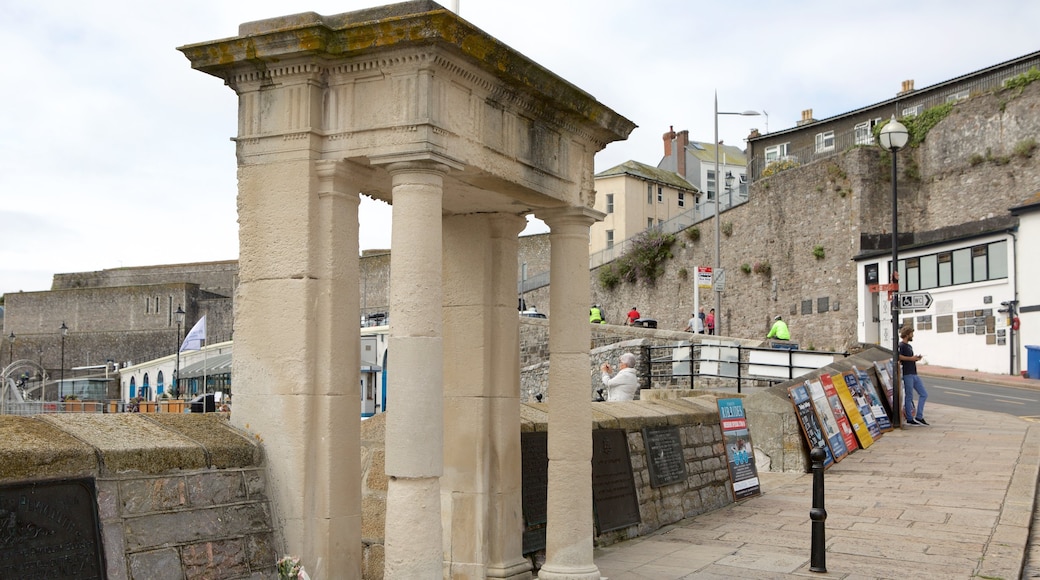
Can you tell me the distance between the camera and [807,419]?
1309cm

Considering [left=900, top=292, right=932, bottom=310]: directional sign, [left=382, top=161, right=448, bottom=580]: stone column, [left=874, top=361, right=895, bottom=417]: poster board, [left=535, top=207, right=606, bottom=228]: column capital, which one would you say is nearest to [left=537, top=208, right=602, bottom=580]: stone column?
[left=535, top=207, right=606, bottom=228]: column capital

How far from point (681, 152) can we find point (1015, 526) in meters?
63.6

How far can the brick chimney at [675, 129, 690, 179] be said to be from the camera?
70438 mm

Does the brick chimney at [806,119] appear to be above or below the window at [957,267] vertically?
above

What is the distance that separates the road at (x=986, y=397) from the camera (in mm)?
19734

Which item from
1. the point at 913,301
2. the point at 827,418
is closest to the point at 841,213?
the point at 913,301

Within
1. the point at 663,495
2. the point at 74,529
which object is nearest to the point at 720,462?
the point at 663,495

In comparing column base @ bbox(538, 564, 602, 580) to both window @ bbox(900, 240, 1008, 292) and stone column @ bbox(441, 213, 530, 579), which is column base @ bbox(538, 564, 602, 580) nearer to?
stone column @ bbox(441, 213, 530, 579)

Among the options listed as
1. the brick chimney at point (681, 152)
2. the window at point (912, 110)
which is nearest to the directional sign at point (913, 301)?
the window at point (912, 110)

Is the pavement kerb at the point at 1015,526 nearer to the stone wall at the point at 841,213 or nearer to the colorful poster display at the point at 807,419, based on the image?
the colorful poster display at the point at 807,419

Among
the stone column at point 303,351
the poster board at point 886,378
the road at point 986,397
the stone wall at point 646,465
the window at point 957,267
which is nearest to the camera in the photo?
the stone column at point 303,351

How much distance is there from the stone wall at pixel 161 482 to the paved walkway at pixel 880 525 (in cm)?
306

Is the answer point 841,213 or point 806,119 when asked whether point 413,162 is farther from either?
point 806,119

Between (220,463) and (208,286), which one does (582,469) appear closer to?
(220,463)
